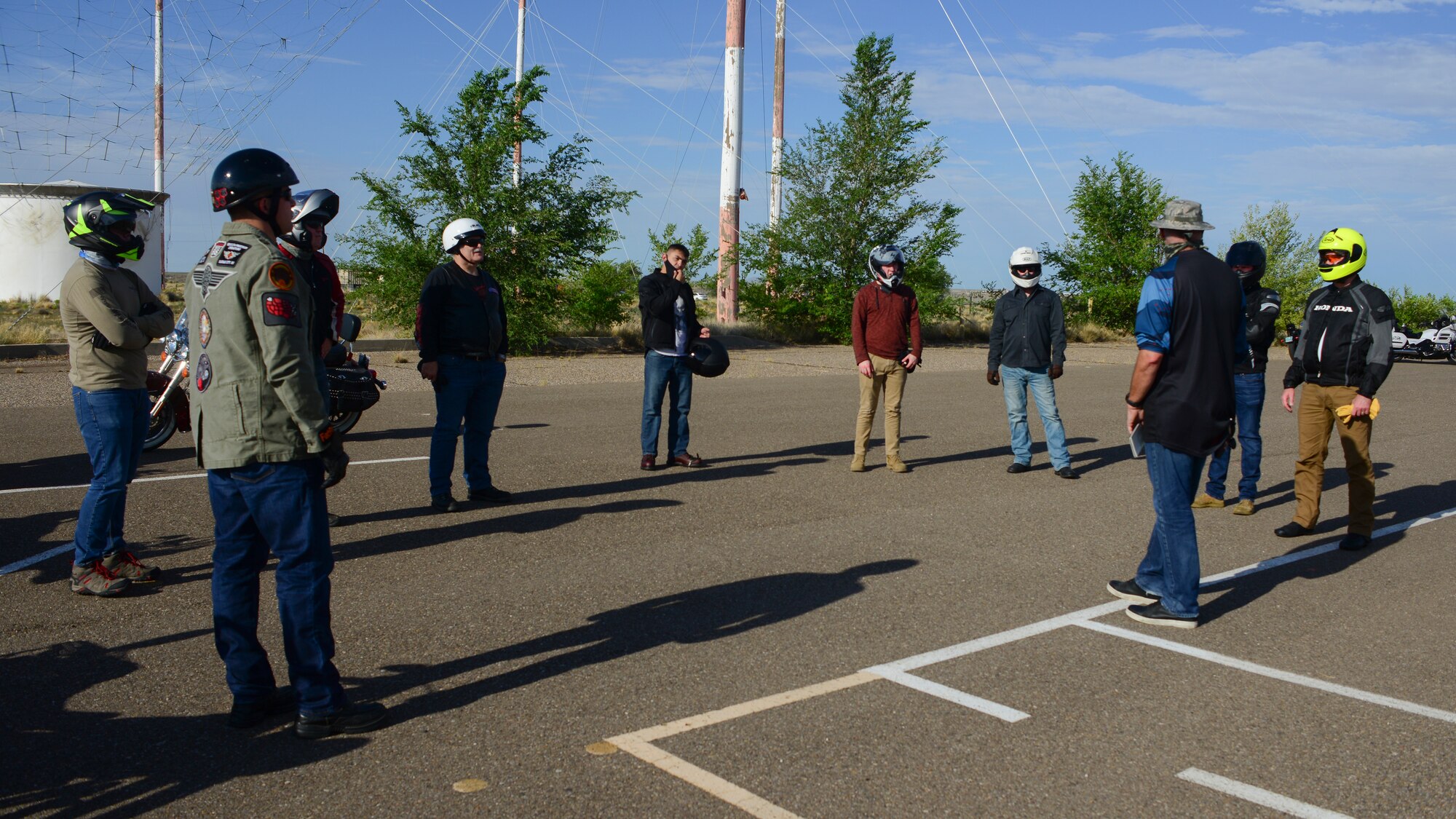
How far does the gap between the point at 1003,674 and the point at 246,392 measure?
316cm

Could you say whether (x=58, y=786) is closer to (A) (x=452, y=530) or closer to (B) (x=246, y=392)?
(B) (x=246, y=392)

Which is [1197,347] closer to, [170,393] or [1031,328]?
[1031,328]

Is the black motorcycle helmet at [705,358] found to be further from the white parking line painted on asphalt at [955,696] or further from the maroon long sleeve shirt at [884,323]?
the white parking line painted on asphalt at [955,696]

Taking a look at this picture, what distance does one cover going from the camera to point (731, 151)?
31281 millimetres

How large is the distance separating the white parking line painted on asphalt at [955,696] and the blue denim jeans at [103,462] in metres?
3.93

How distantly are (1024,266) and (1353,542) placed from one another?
3.80 m

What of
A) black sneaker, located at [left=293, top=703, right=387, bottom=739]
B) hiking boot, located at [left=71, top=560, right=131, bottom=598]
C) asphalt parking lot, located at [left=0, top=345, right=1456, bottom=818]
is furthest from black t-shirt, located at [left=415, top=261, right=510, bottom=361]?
black sneaker, located at [left=293, top=703, right=387, bottom=739]

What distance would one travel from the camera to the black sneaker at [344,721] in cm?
409

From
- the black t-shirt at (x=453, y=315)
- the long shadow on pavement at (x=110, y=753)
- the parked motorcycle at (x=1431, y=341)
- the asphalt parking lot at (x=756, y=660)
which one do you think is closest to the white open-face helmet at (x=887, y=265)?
the asphalt parking lot at (x=756, y=660)

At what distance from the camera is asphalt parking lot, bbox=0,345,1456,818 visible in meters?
3.79

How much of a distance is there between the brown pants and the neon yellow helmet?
2.51 ft

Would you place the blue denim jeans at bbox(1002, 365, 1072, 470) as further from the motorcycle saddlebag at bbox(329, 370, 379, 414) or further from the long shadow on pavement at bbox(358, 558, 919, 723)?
the motorcycle saddlebag at bbox(329, 370, 379, 414)

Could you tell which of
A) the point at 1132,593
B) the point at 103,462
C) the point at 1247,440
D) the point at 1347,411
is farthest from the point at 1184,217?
the point at 103,462

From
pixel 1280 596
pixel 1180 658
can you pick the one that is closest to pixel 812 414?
pixel 1280 596
